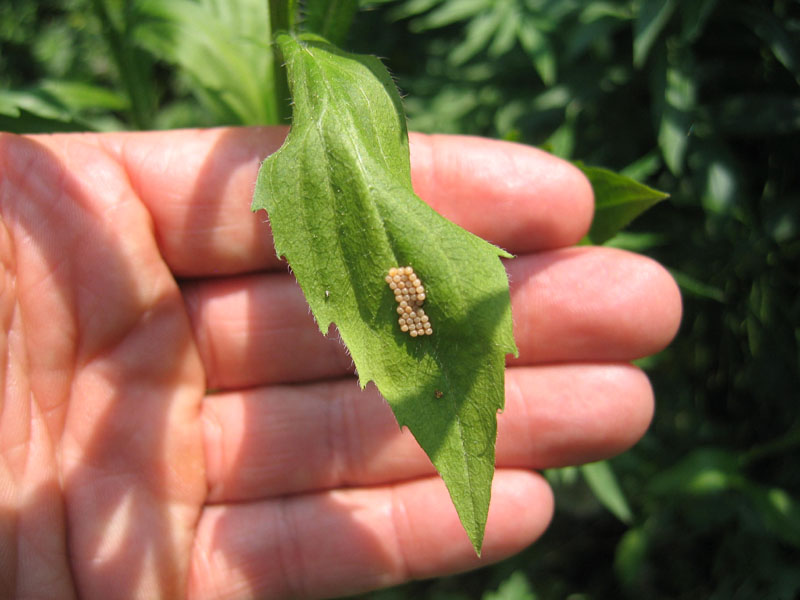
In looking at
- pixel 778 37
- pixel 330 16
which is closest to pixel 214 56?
pixel 330 16

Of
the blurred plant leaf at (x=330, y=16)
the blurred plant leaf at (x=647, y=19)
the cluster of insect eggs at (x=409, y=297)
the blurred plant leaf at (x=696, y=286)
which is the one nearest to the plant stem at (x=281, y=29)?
the blurred plant leaf at (x=330, y=16)

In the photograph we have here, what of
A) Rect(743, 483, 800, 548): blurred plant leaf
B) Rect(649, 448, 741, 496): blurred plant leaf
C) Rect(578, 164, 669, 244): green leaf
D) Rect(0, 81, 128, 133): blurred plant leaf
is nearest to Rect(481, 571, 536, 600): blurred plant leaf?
Rect(649, 448, 741, 496): blurred plant leaf

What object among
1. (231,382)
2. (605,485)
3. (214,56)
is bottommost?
(605,485)

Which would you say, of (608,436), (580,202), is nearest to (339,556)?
(608,436)

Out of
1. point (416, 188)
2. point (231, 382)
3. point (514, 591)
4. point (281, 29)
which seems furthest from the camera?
point (514, 591)

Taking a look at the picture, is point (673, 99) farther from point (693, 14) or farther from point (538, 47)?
point (538, 47)

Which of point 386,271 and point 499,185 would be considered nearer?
point 386,271

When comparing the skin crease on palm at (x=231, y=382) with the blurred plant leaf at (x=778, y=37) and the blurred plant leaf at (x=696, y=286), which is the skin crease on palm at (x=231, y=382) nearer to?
the blurred plant leaf at (x=696, y=286)

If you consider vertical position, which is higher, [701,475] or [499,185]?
[499,185]
